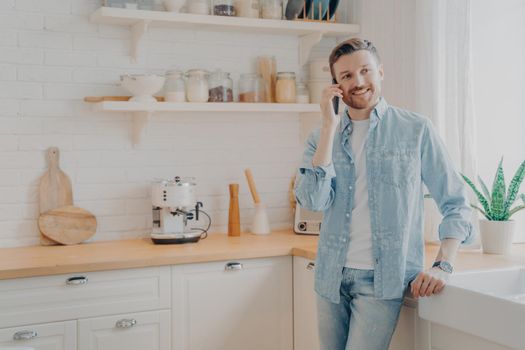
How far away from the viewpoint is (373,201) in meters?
2.28

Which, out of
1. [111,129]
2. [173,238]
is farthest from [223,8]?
[173,238]

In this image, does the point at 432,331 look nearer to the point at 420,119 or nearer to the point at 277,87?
the point at 420,119

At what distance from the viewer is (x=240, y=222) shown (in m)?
3.89

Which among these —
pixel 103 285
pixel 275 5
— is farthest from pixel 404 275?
pixel 275 5

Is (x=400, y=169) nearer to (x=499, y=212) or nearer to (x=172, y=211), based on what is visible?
(x=499, y=212)

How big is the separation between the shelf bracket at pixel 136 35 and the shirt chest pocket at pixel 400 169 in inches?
64.7

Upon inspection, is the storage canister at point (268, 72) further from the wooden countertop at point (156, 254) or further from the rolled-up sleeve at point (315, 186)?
the rolled-up sleeve at point (315, 186)

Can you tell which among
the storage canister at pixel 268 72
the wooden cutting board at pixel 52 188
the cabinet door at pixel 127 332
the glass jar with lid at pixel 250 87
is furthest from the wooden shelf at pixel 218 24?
the cabinet door at pixel 127 332

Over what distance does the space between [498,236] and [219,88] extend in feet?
5.10

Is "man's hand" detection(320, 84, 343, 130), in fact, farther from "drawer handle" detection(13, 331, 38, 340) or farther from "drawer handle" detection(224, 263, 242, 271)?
"drawer handle" detection(13, 331, 38, 340)

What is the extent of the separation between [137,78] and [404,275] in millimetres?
1724

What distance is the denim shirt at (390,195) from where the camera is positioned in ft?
7.34

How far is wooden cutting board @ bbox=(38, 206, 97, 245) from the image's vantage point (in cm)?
338

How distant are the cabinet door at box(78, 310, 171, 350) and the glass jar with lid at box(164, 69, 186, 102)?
1064 millimetres
